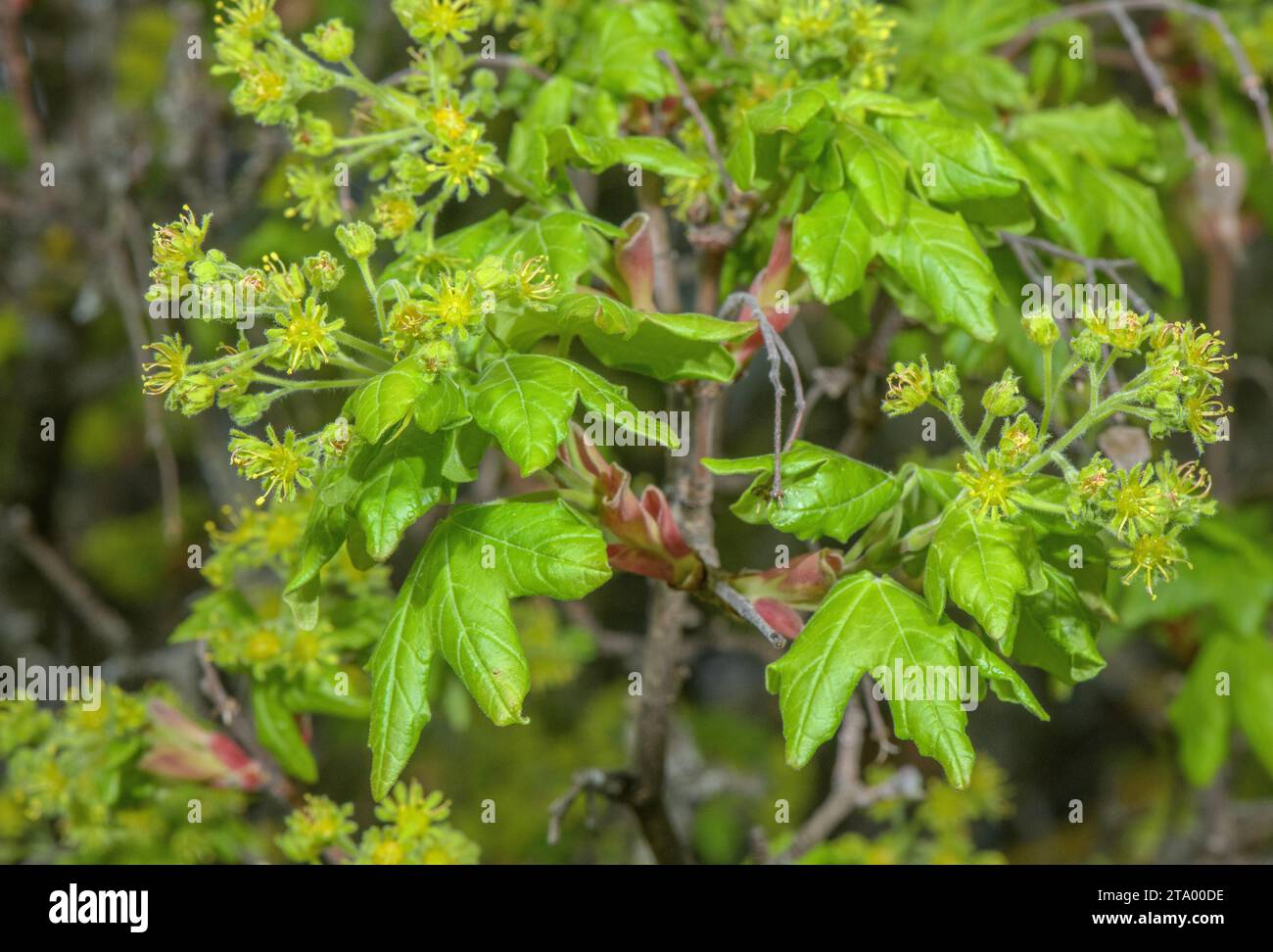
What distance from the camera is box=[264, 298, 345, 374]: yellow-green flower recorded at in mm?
1085

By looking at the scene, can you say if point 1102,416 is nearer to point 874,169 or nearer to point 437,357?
point 874,169

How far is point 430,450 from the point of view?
44.0 inches

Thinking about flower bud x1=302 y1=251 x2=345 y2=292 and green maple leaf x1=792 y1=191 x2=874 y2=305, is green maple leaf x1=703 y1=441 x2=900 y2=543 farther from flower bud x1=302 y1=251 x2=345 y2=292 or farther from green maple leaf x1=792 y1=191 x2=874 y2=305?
flower bud x1=302 y1=251 x2=345 y2=292

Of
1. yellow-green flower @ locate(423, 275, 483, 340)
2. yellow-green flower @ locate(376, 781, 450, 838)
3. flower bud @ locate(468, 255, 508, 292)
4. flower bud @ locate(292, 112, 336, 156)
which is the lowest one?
yellow-green flower @ locate(376, 781, 450, 838)

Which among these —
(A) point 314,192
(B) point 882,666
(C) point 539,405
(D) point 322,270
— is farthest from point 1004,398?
(A) point 314,192

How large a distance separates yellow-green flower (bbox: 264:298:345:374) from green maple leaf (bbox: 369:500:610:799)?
217 mm

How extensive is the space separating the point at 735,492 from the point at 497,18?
4.07 feet

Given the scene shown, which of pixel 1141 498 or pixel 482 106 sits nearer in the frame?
pixel 1141 498

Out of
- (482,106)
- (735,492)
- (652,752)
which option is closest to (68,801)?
(652,752)

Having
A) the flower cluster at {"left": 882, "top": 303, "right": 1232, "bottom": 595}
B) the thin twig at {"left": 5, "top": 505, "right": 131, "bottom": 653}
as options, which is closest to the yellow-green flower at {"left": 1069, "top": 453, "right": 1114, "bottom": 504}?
the flower cluster at {"left": 882, "top": 303, "right": 1232, "bottom": 595}

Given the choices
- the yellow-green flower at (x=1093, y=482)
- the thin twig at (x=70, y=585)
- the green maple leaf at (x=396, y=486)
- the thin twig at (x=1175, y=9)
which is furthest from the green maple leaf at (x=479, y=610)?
the thin twig at (x=70, y=585)

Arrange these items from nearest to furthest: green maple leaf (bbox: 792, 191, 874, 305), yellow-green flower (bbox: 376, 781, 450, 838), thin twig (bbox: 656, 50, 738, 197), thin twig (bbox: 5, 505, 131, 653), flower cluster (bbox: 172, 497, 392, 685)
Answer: green maple leaf (bbox: 792, 191, 874, 305), thin twig (bbox: 656, 50, 738, 197), yellow-green flower (bbox: 376, 781, 450, 838), flower cluster (bbox: 172, 497, 392, 685), thin twig (bbox: 5, 505, 131, 653)

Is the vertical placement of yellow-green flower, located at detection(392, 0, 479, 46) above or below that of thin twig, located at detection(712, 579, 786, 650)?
above
